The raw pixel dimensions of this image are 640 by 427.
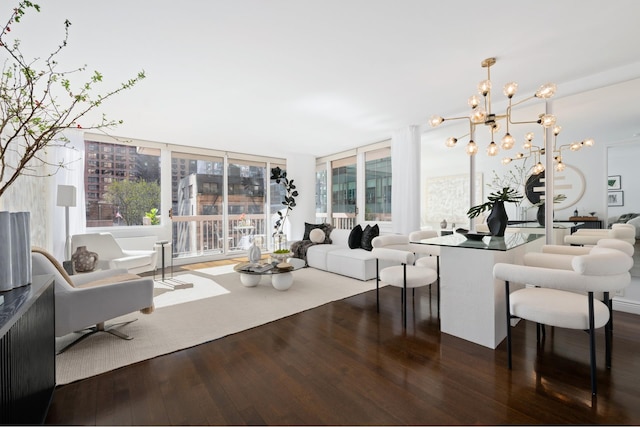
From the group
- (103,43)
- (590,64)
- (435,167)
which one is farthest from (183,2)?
(435,167)

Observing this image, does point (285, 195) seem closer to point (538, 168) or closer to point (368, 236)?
point (368, 236)

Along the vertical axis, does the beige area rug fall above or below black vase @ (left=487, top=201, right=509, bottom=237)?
below

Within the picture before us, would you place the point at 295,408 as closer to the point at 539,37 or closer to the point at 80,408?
the point at 80,408

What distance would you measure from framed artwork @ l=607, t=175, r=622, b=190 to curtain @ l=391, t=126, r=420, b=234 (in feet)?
7.68

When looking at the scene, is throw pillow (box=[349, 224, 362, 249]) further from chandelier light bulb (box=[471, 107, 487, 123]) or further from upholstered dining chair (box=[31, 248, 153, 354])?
upholstered dining chair (box=[31, 248, 153, 354])

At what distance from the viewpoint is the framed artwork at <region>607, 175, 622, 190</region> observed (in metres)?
2.96

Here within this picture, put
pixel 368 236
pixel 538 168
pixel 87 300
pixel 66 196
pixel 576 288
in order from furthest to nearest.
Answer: pixel 368 236 → pixel 66 196 → pixel 538 168 → pixel 87 300 → pixel 576 288

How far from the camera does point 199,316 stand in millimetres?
2910

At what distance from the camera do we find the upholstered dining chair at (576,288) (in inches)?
62.4

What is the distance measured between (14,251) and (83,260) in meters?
2.73

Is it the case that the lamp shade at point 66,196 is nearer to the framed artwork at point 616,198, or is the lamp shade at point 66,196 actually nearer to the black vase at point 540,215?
the black vase at point 540,215

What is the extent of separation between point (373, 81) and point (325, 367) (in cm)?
291

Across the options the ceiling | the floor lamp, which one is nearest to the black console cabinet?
the ceiling

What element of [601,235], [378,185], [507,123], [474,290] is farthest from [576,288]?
[378,185]
